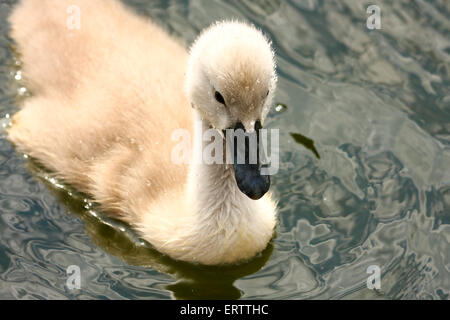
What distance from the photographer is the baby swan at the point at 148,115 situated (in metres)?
3.88

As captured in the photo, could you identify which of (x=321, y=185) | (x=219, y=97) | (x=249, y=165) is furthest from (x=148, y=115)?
(x=321, y=185)

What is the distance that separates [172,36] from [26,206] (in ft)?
5.55

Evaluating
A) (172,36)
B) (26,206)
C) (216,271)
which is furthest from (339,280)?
(172,36)

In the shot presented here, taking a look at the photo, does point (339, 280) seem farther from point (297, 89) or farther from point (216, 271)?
point (297, 89)

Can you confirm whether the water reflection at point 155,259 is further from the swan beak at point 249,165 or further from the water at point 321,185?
the swan beak at point 249,165

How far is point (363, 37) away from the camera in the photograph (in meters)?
5.86

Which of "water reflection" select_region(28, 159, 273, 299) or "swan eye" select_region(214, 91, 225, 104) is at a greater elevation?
"swan eye" select_region(214, 91, 225, 104)

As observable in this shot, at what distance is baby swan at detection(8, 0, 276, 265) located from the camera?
3881 mm

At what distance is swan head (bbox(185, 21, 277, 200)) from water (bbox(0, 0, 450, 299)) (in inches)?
30.7

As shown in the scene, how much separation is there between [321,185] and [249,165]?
1.18m

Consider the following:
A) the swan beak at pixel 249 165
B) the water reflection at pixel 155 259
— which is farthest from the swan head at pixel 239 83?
the water reflection at pixel 155 259

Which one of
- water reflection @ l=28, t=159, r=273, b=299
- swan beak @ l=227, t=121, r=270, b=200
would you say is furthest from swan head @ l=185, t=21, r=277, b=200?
water reflection @ l=28, t=159, r=273, b=299

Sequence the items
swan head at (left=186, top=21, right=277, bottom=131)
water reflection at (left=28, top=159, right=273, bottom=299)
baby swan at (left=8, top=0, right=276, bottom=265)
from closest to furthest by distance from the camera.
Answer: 1. swan head at (left=186, top=21, right=277, bottom=131)
2. baby swan at (left=8, top=0, right=276, bottom=265)
3. water reflection at (left=28, top=159, right=273, bottom=299)

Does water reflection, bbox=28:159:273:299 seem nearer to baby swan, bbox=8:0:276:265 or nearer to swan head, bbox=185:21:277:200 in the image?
baby swan, bbox=8:0:276:265
